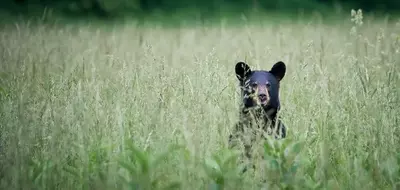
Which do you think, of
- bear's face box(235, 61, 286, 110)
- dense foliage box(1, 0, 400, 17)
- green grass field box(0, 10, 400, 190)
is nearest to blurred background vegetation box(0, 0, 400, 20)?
dense foliage box(1, 0, 400, 17)

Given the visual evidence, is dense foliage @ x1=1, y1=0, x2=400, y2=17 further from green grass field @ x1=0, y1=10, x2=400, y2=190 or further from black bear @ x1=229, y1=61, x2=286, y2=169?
black bear @ x1=229, y1=61, x2=286, y2=169

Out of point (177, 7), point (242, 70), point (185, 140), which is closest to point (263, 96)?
point (242, 70)

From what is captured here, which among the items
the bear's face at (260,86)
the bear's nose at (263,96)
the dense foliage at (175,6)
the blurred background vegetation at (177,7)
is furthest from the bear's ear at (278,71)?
the dense foliage at (175,6)

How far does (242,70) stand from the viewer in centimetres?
498

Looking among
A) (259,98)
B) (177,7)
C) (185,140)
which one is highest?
(177,7)

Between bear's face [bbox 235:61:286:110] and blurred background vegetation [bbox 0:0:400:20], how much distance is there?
1541 centimetres

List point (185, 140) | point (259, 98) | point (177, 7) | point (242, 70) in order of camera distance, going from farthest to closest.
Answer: point (177, 7) < point (242, 70) < point (259, 98) < point (185, 140)

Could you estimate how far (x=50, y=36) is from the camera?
29.4 feet

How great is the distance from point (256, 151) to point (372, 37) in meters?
6.42

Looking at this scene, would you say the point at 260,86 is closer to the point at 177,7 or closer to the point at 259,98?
the point at 259,98

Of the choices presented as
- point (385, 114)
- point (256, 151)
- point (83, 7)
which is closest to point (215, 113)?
point (256, 151)

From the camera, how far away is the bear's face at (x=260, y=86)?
456 cm

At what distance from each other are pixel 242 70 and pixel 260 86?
384mm

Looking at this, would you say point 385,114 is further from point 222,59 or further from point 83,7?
point 83,7
